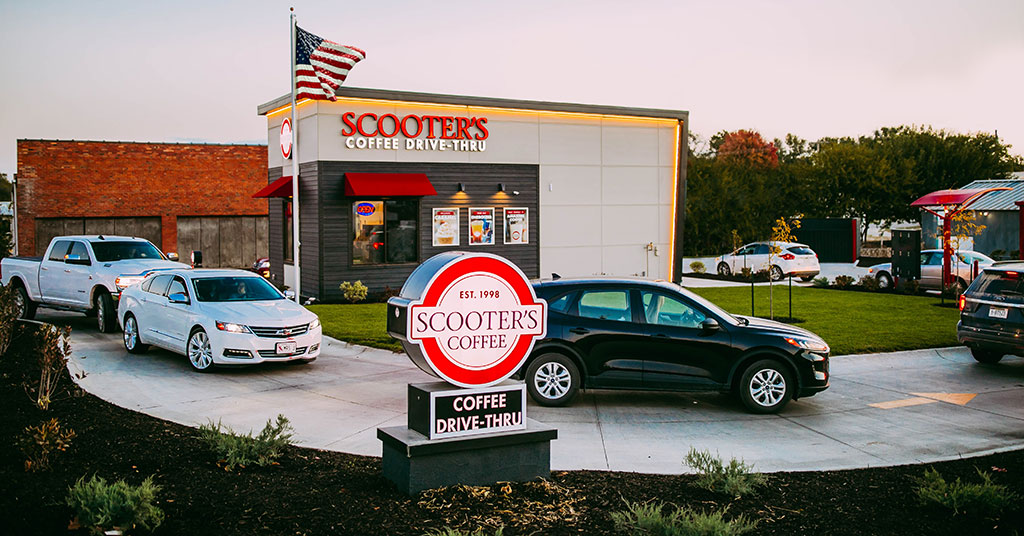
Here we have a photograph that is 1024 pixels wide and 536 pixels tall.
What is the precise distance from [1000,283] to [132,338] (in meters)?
14.7

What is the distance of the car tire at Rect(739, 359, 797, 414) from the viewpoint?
1097 centimetres

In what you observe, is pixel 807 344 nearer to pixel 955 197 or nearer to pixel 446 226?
pixel 446 226

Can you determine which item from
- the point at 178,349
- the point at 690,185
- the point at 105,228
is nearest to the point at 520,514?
the point at 178,349

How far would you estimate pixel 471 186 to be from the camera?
2714cm

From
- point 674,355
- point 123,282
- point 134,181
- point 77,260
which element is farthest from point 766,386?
point 134,181

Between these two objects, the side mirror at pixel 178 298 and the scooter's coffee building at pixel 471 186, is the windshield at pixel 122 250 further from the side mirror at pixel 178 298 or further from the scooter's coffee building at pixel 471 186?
the scooter's coffee building at pixel 471 186

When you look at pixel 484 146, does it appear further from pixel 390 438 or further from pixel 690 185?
pixel 690 185

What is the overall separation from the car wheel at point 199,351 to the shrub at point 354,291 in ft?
35.5

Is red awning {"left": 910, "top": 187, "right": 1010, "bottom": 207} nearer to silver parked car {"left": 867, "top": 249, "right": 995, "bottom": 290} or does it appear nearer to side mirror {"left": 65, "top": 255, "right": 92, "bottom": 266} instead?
silver parked car {"left": 867, "top": 249, "right": 995, "bottom": 290}

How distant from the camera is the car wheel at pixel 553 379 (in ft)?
36.5

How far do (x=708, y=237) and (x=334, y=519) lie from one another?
1773 inches

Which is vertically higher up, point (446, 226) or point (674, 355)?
point (446, 226)

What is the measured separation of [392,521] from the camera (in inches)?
240

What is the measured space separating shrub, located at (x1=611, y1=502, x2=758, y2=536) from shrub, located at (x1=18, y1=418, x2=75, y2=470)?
15.2ft
